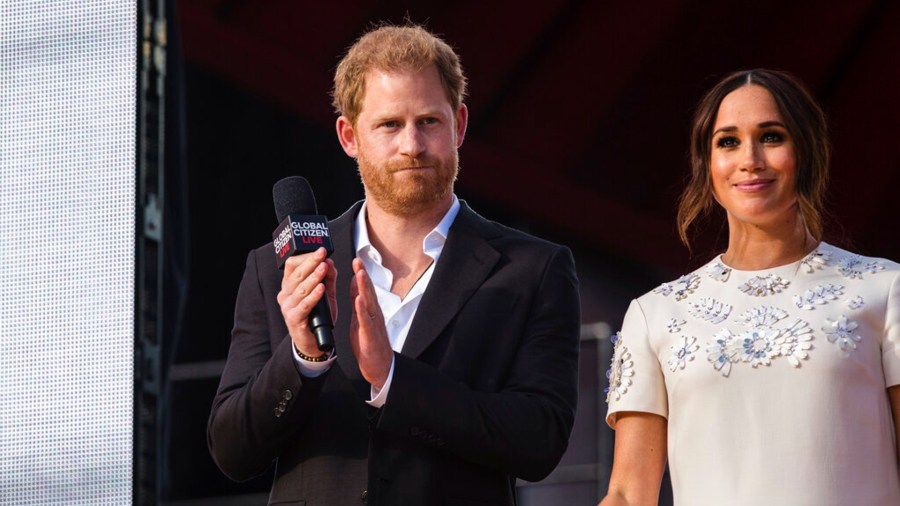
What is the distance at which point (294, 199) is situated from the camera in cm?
258

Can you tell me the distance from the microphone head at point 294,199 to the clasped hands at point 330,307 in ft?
0.51

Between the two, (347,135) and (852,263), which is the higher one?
(347,135)

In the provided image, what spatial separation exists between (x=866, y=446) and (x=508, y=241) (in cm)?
84

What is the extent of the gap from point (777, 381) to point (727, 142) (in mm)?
469

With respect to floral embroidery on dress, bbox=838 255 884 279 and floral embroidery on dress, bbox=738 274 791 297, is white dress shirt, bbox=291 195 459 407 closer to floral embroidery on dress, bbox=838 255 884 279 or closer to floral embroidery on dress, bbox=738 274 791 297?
floral embroidery on dress, bbox=738 274 791 297

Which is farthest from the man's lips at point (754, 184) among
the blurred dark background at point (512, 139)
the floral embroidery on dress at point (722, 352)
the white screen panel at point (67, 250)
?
the white screen panel at point (67, 250)

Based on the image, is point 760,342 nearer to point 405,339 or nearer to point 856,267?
point 856,267

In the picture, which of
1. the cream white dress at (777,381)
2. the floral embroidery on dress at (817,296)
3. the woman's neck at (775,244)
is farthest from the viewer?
the woman's neck at (775,244)

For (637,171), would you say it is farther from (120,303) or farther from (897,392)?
(897,392)

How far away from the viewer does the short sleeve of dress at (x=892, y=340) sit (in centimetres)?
238

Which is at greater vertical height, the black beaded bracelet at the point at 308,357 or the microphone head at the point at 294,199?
the microphone head at the point at 294,199

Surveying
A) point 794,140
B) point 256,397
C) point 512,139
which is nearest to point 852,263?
point 794,140

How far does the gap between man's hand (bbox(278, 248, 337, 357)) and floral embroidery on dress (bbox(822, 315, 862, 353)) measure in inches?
34.1

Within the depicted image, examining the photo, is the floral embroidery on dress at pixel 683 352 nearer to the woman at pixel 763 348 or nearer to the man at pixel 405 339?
the woman at pixel 763 348
